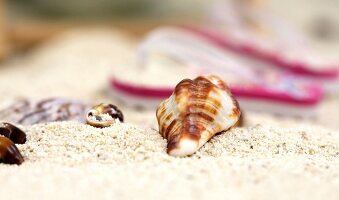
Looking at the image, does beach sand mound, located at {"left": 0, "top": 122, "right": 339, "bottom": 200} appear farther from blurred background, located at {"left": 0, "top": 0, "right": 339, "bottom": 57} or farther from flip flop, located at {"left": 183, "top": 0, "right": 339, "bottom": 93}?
blurred background, located at {"left": 0, "top": 0, "right": 339, "bottom": 57}

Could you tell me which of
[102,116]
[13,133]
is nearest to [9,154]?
[13,133]

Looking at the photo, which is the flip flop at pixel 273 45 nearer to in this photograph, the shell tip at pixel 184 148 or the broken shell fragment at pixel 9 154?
the shell tip at pixel 184 148

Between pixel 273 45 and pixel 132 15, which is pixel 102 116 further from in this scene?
pixel 132 15

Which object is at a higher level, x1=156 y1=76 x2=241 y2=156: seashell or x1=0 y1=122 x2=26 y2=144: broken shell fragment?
x1=156 y1=76 x2=241 y2=156: seashell

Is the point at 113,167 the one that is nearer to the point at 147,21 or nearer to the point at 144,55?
the point at 144,55

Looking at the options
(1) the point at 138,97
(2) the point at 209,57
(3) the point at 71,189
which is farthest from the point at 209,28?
(3) the point at 71,189

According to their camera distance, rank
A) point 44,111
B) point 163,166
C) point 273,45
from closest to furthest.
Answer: point 163,166
point 44,111
point 273,45

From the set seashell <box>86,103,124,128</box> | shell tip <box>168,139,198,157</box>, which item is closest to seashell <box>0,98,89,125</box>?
seashell <box>86,103,124,128</box>
